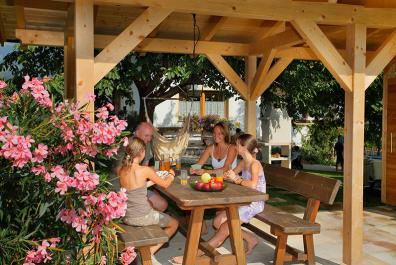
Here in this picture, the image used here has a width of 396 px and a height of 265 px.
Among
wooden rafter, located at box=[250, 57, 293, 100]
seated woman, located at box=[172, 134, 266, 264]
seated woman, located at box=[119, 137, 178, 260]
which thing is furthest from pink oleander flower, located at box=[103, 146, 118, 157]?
wooden rafter, located at box=[250, 57, 293, 100]

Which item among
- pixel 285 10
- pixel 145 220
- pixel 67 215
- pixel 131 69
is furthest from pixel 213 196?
pixel 131 69

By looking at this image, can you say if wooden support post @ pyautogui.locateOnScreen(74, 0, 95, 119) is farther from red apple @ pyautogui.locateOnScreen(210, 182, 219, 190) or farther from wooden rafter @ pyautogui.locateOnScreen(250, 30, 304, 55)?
wooden rafter @ pyautogui.locateOnScreen(250, 30, 304, 55)

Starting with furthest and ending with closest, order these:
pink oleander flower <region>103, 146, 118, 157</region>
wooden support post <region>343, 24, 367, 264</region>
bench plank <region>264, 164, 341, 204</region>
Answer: wooden support post <region>343, 24, 367, 264</region> < bench plank <region>264, 164, 341, 204</region> < pink oleander flower <region>103, 146, 118, 157</region>

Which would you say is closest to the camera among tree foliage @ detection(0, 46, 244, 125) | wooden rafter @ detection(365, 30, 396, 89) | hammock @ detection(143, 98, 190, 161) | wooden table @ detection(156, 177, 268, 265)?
wooden table @ detection(156, 177, 268, 265)

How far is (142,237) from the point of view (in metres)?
3.29

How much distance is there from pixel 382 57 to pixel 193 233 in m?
2.51

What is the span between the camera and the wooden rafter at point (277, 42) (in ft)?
16.8

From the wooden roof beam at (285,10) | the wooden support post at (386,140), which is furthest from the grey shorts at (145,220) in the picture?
the wooden support post at (386,140)

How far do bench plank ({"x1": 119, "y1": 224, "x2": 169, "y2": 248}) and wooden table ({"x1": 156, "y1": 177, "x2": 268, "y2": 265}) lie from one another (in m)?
0.29

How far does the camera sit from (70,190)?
105 inches

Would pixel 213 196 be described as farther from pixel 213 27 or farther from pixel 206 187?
pixel 213 27

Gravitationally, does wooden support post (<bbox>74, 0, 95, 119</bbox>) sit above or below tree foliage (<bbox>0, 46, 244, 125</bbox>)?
below

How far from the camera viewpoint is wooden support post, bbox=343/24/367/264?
4.22 meters

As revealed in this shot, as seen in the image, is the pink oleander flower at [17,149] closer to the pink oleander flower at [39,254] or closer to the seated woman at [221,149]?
the pink oleander flower at [39,254]
